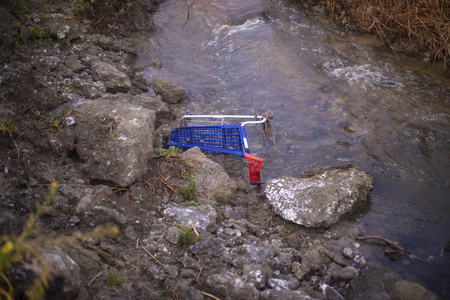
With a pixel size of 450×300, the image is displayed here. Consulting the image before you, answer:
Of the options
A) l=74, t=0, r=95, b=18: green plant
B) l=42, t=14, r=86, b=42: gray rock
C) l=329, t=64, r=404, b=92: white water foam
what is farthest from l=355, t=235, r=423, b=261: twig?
l=74, t=0, r=95, b=18: green plant

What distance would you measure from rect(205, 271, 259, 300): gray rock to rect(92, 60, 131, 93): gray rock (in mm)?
4130

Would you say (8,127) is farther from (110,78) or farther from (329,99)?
(329,99)

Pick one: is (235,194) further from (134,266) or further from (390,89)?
(390,89)

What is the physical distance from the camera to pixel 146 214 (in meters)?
3.25

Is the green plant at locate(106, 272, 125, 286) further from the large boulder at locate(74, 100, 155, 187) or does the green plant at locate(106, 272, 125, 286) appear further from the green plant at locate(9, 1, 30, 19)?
the green plant at locate(9, 1, 30, 19)

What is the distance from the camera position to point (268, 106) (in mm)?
6320

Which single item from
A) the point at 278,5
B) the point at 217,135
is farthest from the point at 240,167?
the point at 278,5

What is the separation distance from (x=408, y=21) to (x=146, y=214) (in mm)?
7007

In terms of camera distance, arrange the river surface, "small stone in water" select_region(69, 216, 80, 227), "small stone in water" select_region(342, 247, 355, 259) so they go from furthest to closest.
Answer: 1. the river surface
2. "small stone in water" select_region(342, 247, 355, 259)
3. "small stone in water" select_region(69, 216, 80, 227)

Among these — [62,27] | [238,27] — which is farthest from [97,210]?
[238,27]

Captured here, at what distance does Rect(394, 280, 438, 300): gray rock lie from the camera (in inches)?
106

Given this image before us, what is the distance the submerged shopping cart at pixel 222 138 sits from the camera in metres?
4.70

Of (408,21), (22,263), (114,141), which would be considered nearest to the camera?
(22,263)

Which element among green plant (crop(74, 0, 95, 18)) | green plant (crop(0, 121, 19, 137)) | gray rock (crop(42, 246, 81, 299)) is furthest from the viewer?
green plant (crop(74, 0, 95, 18))
